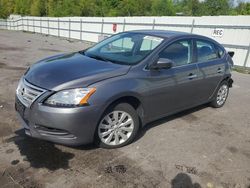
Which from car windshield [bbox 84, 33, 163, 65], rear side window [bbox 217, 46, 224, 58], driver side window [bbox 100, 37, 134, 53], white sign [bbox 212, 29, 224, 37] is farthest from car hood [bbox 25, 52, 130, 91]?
white sign [bbox 212, 29, 224, 37]

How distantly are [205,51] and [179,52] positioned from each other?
93 cm

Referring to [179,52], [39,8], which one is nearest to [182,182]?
[179,52]

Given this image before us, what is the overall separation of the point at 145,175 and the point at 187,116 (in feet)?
7.45

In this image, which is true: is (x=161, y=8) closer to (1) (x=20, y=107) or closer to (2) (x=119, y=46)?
(2) (x=119, y=46)

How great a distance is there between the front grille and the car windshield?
1.21 m

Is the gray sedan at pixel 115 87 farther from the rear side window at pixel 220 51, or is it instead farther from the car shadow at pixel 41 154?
the rear side window at pixel 220 51

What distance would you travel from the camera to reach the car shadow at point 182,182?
2.81 metres

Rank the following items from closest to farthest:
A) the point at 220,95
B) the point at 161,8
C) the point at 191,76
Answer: the point at 191,76
the point at 220,95
the point at 161,8

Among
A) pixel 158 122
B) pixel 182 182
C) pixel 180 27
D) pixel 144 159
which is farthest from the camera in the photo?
pixel 180 27

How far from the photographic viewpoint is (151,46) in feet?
12.9

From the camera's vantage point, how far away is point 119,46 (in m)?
4.38

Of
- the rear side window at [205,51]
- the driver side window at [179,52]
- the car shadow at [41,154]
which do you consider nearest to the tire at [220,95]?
the rear side window at [205,51]

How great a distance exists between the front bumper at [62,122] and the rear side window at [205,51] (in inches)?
97.8

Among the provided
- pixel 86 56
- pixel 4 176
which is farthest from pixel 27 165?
pixel 86 56
